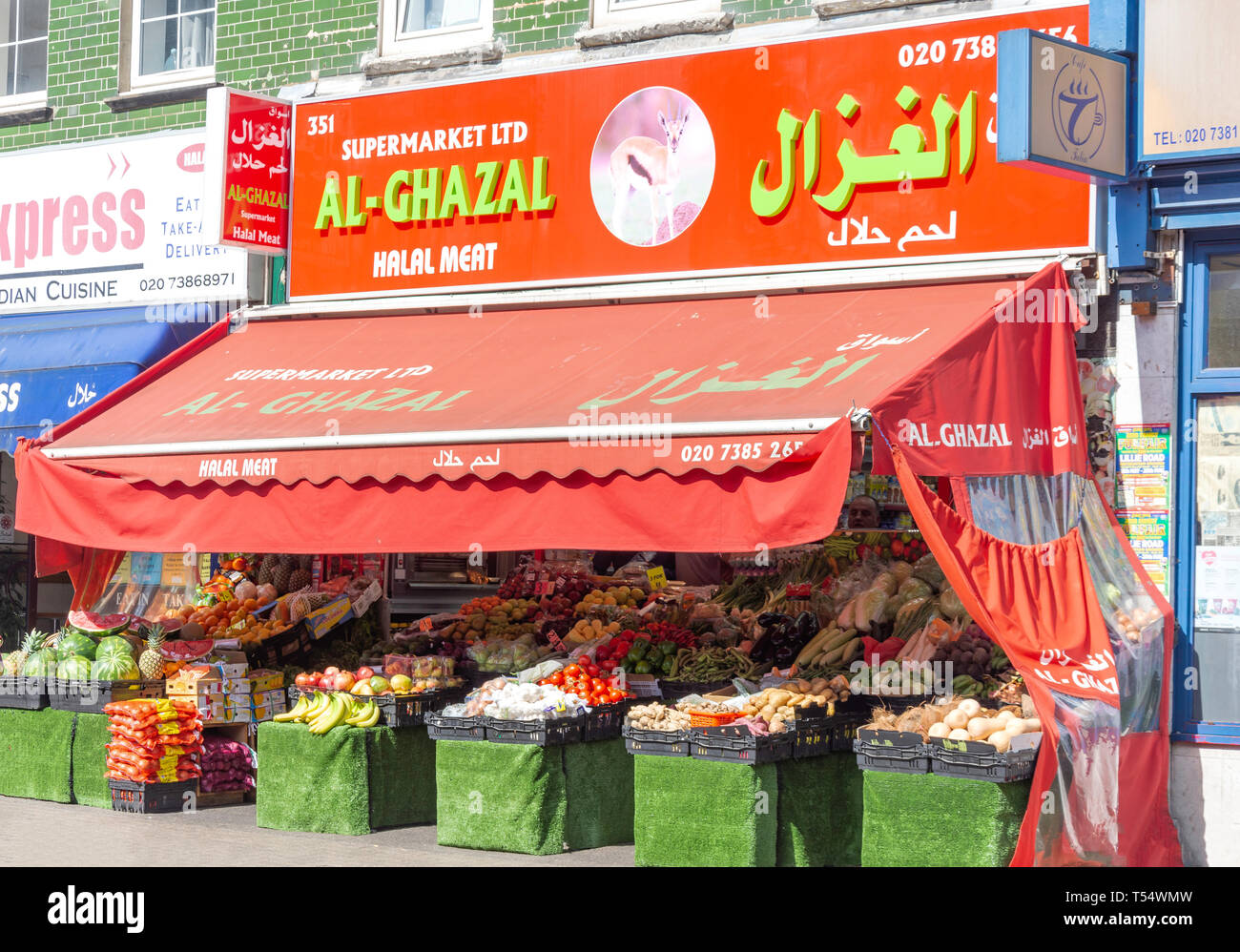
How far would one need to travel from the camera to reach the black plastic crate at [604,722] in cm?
993

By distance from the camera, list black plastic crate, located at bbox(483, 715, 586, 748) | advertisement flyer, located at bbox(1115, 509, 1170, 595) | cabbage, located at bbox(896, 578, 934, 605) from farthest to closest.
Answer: cabbage, located at bbox(896, 578, 934, 605)
black plastic crate, located at bbox(483, 715, 586, 748)
advertisement flyer, located at bbox(1115, 509, 1170, 595)

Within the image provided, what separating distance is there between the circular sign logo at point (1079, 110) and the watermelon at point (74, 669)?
7.07 m

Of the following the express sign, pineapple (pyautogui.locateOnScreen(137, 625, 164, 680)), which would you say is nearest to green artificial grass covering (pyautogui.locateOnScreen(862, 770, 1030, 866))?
the express sign

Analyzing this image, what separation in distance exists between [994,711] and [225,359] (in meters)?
6.12

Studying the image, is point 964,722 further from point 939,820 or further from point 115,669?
point 115,669

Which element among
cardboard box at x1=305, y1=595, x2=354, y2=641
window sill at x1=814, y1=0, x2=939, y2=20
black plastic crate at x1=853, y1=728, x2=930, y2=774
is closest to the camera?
black plastic crate at x1=853, y1=728, x2=930, y2=774

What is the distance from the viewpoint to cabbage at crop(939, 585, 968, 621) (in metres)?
10.2

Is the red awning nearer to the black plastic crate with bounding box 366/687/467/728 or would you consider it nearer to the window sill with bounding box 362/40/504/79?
the black plastic crate with bounding box 366/687/467/728

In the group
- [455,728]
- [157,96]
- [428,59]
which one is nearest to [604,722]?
[455,728]

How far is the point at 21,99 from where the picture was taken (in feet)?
48.1

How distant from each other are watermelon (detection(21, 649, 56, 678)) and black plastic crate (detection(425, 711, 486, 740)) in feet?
9.88

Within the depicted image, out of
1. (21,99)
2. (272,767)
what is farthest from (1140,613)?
(21,99)

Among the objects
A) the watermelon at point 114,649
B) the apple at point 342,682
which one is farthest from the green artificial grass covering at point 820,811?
the watermelon at point 114,649

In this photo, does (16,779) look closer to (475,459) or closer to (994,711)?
(475,459)
